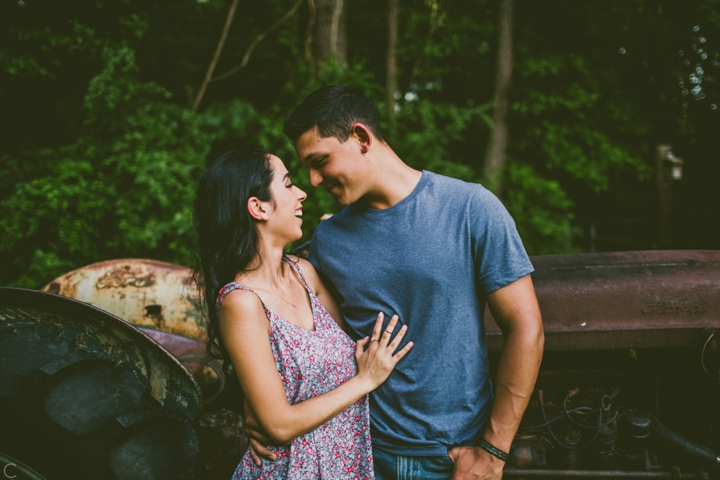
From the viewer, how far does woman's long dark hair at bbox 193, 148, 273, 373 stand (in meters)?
1.58

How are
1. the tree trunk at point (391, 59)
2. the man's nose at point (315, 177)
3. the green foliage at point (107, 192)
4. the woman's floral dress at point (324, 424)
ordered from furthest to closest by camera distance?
the tree trunk at point (391, 59) < the green foliage at point (107, 192) < the man's nose at point (315, 177) < the woman's floral dress at point (324, 424)

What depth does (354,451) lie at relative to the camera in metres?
1.57

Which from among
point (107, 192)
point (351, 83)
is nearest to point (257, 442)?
point (107, 192)

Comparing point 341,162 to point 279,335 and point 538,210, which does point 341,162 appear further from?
point 538,210

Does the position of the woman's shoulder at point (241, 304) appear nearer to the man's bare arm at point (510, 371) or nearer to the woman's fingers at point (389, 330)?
the woman's fingers at point (389, 330)

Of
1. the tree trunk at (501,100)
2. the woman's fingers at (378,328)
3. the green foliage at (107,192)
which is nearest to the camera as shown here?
the woman's fingers at (378,328)

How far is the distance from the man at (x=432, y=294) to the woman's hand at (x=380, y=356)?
0.04 meters

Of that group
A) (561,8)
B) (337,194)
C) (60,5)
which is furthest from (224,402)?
(561,8)

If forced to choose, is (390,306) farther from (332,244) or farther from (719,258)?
(719,258)

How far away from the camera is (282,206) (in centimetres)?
163

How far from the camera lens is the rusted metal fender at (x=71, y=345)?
145cm

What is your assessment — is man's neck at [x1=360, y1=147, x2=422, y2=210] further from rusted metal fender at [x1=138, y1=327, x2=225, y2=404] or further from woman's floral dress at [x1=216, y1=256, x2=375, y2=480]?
rusted metal fender at [x1=138, y1=327, x2=225, y2=404]

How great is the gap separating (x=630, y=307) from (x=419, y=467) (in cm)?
119

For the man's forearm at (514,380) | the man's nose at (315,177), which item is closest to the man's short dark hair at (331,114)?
the man's nose at (315,177)
